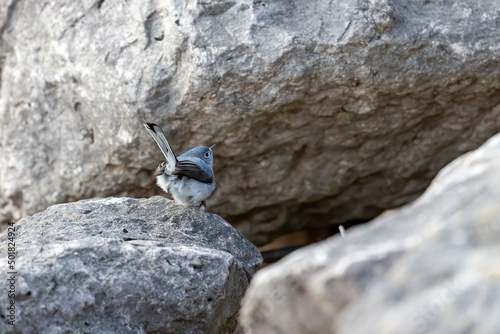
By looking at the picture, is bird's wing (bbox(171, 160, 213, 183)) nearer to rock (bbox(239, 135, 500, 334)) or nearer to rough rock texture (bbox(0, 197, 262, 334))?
rough rock texture (bbox(0, 197, 262, 334))

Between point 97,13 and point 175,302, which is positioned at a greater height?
point 97,13

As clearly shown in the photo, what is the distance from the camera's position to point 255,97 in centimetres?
437

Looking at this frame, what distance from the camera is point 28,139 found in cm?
521

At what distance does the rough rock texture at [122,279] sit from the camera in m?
2.76

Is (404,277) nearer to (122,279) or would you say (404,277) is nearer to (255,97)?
(122,279)

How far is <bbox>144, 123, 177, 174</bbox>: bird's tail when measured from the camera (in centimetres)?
348

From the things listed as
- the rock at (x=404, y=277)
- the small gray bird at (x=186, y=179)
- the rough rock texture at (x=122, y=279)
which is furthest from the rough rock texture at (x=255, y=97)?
the rock at (x=404, y=277)

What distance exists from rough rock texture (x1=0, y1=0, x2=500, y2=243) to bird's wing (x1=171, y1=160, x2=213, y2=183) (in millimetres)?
668

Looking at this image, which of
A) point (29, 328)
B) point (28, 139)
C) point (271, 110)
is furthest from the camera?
point (28, 139)

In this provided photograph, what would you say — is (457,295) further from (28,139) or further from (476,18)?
(28,139)

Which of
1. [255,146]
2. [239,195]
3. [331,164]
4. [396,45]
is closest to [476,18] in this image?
[396,45]

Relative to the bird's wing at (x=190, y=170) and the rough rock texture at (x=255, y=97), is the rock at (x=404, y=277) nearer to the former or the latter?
the bird's wing at (x=190, y=170)

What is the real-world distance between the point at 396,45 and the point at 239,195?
6.76ft

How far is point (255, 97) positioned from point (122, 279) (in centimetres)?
201
